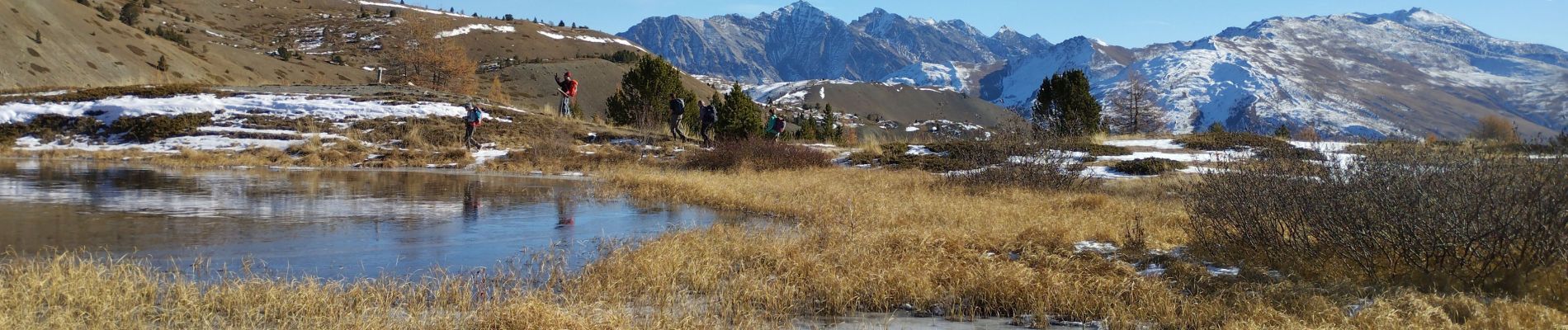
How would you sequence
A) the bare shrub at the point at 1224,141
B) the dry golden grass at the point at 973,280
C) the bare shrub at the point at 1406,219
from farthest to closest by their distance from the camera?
1. the bare shrub at the point at 1224,141
2. the bare shrub at the point at 1406,219
3. the dry golden grass at the point at 973,280

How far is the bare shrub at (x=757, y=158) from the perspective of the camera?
801 inches

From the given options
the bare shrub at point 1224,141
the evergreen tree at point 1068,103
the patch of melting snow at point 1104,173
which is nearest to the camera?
the patch of melting snow at point 1104,173

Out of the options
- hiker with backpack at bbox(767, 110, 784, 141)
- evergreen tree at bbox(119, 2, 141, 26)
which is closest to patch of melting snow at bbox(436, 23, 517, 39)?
evergreen tree at bbox(119, 2, 141, 26)

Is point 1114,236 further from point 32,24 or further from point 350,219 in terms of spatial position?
point 32,24

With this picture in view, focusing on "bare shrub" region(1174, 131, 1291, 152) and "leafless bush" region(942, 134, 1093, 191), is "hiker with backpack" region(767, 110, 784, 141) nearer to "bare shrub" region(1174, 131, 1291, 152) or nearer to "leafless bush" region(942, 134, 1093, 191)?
"leafless bush" region(942, 134, 1093, 191)

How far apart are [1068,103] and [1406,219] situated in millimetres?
29476

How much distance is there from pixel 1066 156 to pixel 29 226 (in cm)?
1471

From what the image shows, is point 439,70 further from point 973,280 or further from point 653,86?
point 973,280

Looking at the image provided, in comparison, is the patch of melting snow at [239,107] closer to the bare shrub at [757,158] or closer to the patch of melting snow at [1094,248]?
the bare shrub at [757,158]

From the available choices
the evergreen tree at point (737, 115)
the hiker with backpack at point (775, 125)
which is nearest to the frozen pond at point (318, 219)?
the hiker with backpack at point (775, 125)

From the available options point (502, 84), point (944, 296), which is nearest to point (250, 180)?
point (944, 296)

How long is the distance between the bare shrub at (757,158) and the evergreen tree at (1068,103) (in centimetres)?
1373

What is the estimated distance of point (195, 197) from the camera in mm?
12211

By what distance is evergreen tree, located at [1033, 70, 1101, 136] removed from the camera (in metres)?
33.8
